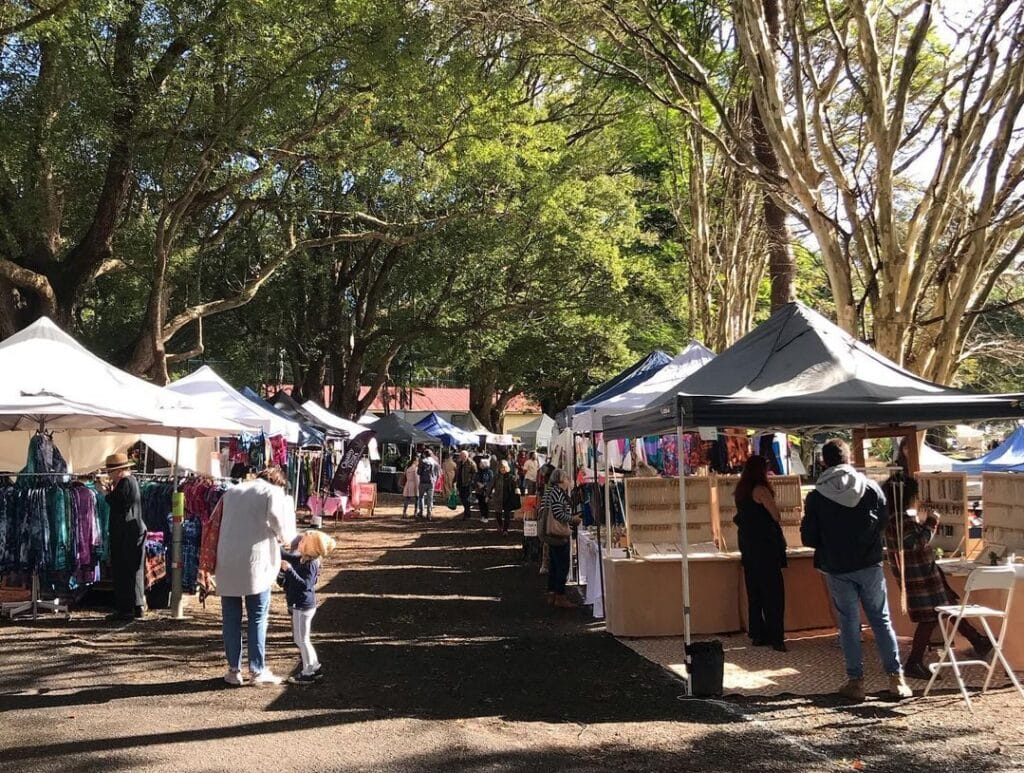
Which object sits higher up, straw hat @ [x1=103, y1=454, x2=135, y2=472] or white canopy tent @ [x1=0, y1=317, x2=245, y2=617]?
white canopy tent @ [x1=0, y1=317, x2=245, y2=617]

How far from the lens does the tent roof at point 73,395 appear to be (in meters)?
9.87

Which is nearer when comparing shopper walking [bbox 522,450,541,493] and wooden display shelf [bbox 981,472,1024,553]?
wooden display shelf [bbox 981,472,1024,553]

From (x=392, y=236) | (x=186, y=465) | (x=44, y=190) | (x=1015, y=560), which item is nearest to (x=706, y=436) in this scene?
(x=1015, y=560)

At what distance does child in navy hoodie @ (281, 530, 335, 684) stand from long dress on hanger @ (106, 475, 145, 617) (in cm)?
336

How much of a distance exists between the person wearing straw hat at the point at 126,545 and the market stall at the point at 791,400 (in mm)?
4835

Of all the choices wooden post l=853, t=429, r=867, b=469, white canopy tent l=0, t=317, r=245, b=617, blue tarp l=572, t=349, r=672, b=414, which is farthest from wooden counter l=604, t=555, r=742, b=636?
white canopy tent l=0, t=317, r=245, b=617

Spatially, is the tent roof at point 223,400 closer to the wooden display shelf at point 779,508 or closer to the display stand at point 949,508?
the wooden display shelf at point 779,508

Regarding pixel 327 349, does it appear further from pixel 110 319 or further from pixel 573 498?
pixel 573 498

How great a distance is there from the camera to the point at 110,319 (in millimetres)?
32969

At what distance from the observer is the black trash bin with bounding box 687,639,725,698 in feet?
23.7

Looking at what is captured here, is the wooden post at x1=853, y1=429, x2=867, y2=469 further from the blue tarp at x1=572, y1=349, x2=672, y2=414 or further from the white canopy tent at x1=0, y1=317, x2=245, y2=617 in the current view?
the white canopy tent at x1=0, y1=317, x2=245, y2=617

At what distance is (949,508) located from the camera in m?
9.60

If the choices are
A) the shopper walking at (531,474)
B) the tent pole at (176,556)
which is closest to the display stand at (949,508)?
the tent pole at (176,556)

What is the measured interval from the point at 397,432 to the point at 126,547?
1098 inches
